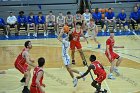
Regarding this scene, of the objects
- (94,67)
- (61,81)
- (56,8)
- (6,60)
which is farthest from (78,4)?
(94,67)

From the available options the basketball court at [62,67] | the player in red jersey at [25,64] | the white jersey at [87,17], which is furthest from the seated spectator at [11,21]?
the player in red jersey at [25,64]

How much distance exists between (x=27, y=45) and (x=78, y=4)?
14.0m

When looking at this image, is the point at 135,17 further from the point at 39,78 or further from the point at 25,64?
the point at 39,78

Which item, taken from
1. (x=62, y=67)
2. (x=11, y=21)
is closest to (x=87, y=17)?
(x=11, y=21)

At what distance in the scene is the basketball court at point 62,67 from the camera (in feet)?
40.9

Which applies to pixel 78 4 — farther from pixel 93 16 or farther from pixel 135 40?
pixel 135 40

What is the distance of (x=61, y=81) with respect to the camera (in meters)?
13.2

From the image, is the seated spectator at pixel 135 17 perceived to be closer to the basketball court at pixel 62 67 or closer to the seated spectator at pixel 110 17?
the seated spectator at pixel 110 17

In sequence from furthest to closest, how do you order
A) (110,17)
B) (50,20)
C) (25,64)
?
(110,17)
(50,20)
(25,64)

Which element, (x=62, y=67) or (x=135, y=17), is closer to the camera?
(x=62, y=67)

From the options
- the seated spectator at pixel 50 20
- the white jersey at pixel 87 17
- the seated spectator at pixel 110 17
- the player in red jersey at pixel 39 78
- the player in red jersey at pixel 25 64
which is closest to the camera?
the player in red jersey at pixel 39 78

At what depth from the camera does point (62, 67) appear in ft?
50.2

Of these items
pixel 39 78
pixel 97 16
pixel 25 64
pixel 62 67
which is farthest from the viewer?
pixel 97 16

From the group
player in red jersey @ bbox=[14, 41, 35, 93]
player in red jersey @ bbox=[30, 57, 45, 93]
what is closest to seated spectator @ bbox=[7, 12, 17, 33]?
player in red jersey @ bbox=[14, 41, 35, 93]
